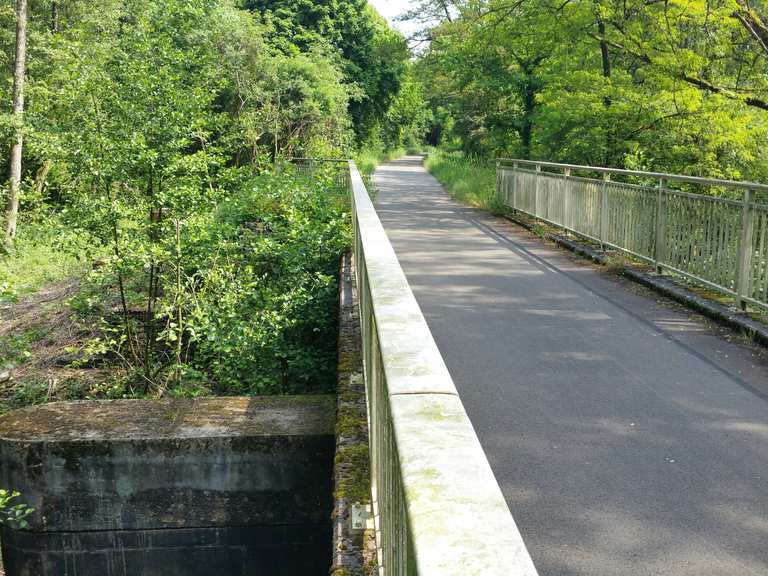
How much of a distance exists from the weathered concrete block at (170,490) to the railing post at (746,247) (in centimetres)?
446

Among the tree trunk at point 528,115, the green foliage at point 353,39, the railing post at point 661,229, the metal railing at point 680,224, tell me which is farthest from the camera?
the green foliage at point 353,39

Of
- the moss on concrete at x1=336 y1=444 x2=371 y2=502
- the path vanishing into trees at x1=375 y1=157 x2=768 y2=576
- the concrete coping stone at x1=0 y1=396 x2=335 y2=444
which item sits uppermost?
the moss on concrete at x1=336 y1=444 x2=371 y2=502

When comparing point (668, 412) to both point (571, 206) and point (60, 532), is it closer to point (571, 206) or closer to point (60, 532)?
point (60, 532)

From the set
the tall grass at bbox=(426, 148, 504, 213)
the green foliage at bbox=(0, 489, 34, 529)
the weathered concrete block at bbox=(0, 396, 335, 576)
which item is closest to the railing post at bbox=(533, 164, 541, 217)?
the tall grass at bbox=(426, 148, 504, 213)

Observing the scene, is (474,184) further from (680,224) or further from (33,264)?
(680,224)

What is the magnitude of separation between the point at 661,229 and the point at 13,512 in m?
8.16

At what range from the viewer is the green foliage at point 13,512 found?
6340 mm

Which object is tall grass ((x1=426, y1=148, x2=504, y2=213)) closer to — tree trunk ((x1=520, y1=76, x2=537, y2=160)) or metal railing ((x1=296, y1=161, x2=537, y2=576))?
tree trunk ((x1=520, y1=76, x2=537, y2=160))

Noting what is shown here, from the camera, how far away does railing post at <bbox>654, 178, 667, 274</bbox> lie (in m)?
11.0

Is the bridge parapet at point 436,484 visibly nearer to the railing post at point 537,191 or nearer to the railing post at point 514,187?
the railing post at point 537,191

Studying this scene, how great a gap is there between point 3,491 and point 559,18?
1719cm

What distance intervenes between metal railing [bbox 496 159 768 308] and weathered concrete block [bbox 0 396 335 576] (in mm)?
4577

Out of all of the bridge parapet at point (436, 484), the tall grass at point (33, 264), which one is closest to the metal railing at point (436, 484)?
the bridge parapet at point (436, 484)

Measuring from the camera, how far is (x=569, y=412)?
6.02 meters
